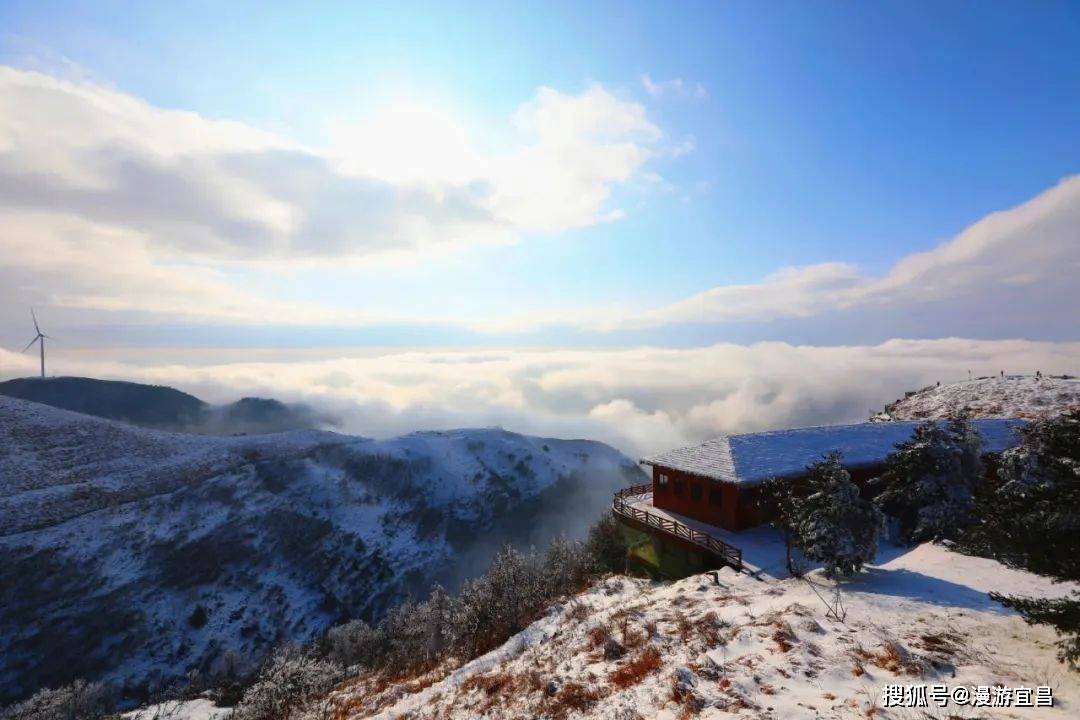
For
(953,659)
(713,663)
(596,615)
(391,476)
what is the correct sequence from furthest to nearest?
(391,476), (596,615), (713,663), (953,659)

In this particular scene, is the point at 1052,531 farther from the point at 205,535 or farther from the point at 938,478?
the point at 205,535

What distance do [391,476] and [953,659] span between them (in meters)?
81.4

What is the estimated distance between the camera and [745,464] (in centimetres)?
2681

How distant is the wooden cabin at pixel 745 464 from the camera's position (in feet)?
85.2

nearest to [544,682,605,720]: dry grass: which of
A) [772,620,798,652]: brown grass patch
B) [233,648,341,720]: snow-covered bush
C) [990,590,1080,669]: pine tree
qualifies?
[772,620,798,652]: brown grass patch

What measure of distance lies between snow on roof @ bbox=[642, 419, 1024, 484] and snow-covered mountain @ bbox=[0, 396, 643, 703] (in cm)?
5112

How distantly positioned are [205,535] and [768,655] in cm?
6898

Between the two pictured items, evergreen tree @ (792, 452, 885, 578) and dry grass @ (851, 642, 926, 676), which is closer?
dry grass @ (851, 642, 926, 676)

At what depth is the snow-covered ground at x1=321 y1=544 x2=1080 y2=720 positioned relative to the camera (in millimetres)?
8875

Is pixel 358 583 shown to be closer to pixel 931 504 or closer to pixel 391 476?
pixel 391 476

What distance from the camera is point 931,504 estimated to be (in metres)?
20.6

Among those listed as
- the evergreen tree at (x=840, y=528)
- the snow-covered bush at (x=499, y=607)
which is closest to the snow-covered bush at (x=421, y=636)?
the snow-covered bush at (x=499, y=607)

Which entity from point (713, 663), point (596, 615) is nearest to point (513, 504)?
point (596, 615)

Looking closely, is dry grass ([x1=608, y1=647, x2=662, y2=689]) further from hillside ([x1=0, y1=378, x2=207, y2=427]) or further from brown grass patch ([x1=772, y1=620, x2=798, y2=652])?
hillside ([x1=0, y1=378, x2=207, y2=427])
